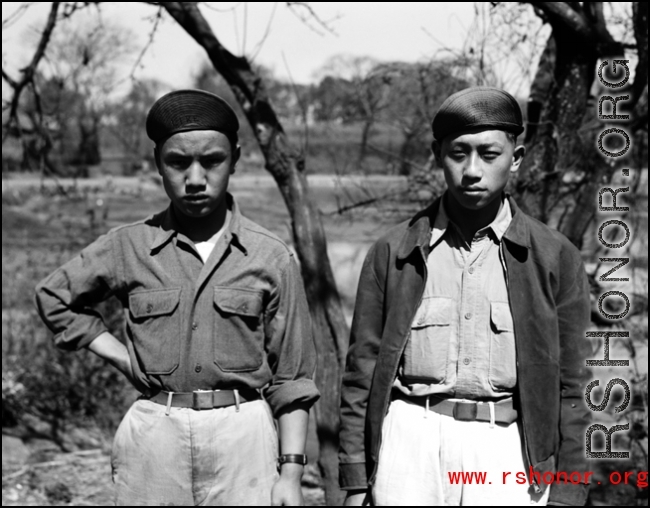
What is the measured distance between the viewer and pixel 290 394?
7.64ft

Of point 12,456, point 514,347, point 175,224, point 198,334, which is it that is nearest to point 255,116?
point 175,224

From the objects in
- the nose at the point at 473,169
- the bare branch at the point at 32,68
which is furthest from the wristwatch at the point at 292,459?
the bare branch at the point at 32,68

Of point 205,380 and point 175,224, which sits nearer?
point 205,380

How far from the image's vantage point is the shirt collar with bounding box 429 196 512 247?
7.59 feet

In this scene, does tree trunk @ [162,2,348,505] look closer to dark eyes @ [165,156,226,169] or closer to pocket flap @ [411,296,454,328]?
dark eyes @ [165,156,226,169]

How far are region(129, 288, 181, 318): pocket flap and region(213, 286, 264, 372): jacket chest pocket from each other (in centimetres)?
13

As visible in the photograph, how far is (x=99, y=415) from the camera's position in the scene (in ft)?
20.9

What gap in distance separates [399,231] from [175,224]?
2.34ft

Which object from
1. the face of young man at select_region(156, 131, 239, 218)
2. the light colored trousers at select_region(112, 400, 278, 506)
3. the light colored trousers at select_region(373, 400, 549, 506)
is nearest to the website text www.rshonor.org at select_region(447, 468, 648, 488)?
the light colored trousers at select_region(373, 400, 549, 506)

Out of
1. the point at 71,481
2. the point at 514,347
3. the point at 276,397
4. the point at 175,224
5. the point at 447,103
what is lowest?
the point at 71,481

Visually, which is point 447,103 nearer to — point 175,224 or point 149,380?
point 175,224

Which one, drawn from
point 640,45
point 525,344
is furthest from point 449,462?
point 640,45

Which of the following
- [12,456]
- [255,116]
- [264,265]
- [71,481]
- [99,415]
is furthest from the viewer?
[99,415]

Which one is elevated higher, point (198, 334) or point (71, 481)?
point (198, 334)
